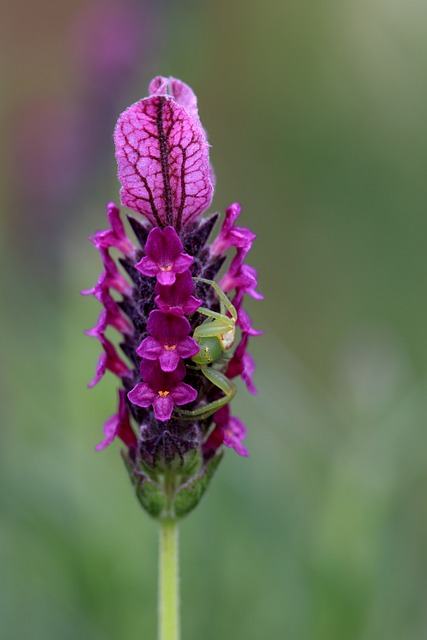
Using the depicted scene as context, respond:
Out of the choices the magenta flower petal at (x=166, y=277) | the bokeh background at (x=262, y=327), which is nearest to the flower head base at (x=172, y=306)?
the magenta flower petal at (x=166, y=277)

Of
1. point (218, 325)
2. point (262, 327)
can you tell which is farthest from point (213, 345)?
point (262, 327)

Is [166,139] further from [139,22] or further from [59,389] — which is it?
[139,22]

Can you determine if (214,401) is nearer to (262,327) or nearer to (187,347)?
(187,347)

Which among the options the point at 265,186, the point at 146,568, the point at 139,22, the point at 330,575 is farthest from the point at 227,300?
the point at 265,186

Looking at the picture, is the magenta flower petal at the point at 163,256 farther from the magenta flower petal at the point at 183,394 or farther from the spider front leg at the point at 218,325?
the magenta flower petal at the point at 183,394

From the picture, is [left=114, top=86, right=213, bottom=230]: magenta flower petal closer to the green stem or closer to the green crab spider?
the green crab spider

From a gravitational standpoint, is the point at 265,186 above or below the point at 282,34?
below
